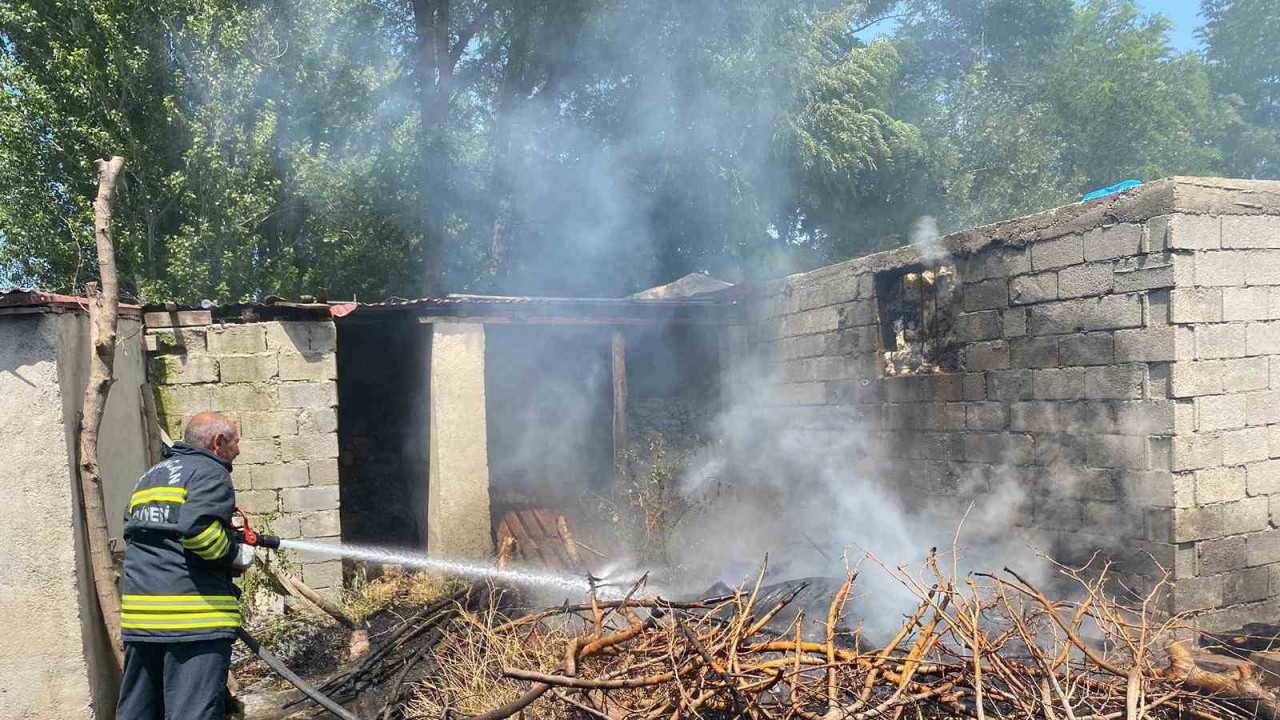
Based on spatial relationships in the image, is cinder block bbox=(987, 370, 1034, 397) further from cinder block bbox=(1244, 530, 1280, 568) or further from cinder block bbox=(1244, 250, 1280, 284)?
cinder block bbox=(1244, 530, 1280, 568)

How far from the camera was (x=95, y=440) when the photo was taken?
537 cm

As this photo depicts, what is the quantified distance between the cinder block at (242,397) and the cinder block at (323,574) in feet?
5.27

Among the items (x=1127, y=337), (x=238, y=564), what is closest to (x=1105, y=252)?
(x=1127, y=337)

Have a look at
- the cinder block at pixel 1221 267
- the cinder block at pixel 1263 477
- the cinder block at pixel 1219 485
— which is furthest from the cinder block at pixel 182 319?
the cinder block at pixel 1263 477

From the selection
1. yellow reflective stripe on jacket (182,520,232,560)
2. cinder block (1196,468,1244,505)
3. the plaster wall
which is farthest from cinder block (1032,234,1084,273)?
yellow reflective stripe on jacket (182,520,232,560)

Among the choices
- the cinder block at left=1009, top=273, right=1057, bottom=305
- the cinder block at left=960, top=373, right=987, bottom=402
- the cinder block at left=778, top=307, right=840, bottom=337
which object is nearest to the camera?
the cinder block at left=1009, top=273, right=1057, bottom=305

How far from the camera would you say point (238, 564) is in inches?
181

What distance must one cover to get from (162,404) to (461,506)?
3202 mm

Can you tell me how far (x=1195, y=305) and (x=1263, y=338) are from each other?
814mm

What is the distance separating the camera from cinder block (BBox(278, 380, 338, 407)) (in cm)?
852

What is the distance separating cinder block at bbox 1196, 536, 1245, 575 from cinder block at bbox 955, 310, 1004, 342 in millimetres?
2359

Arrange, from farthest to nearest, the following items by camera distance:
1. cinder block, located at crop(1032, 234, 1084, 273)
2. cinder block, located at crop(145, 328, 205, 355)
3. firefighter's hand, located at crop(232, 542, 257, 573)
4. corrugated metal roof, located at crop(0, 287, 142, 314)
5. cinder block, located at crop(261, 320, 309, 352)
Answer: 1. cinder block, located at crop(261, 320, 309, 352)
2. cinder block, located at crop(145, 328, 205, 355)
3. cinder block, located at crop(1032, 234, 1084, 273)
4. corrugated metal roof, located at crop(0, 287, 142, 314)
5. firefighter's hand, located at crop(232, 542, 257, 573)

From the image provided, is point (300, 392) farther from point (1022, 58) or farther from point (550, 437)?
point (1022, 58)

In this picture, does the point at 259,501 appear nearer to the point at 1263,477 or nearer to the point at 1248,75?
the point at 1263,477
